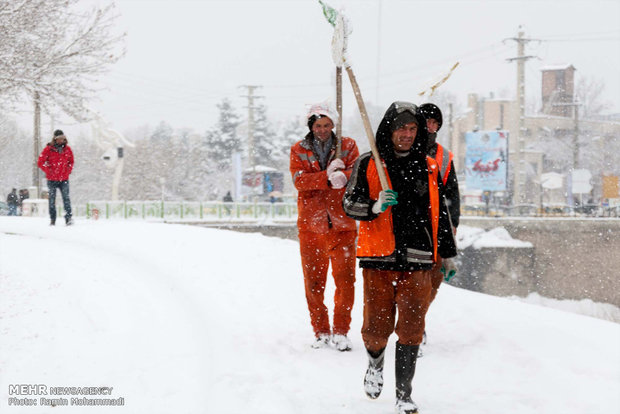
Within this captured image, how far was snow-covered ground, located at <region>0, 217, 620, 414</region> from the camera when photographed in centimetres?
366

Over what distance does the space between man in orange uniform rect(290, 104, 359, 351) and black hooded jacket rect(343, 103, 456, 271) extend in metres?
0.99

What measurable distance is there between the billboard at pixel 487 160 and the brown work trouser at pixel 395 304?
37232 mm

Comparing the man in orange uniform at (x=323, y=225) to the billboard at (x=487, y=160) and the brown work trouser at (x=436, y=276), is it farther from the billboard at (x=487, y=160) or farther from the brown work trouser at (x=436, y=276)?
the billboard at (x=487, y=160)

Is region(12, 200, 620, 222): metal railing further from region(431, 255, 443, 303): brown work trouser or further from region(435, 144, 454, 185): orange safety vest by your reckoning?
region(435, 144, 454, 185): orange safety vest

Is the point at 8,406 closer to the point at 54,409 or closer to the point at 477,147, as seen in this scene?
the point at 54,409

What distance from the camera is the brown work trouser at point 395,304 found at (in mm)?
3498

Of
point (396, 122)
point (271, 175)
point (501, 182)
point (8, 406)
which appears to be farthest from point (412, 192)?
point (271, 175)

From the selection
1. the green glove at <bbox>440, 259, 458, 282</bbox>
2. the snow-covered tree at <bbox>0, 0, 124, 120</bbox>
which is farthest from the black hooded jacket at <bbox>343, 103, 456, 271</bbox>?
the snow-covered tree at <bbox>0, 0, 124, 120</bbox>

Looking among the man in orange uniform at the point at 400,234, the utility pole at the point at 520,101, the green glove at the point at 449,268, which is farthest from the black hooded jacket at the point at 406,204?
the utility pole at the point at 520,101

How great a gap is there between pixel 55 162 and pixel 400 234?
30.1 feet

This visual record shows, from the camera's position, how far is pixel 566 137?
6525 cm

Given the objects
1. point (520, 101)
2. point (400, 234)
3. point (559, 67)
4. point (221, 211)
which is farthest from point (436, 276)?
point (559, 67)

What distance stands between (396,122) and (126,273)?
4.62 meters

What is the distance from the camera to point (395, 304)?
12.3 ft
